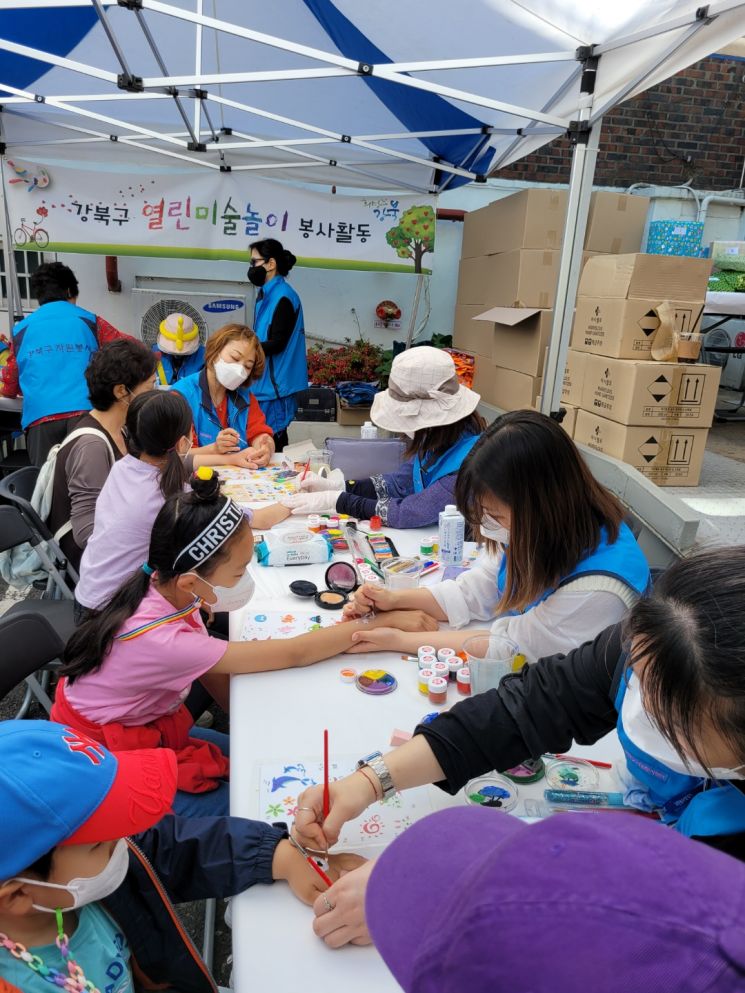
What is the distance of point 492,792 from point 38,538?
1904 mm

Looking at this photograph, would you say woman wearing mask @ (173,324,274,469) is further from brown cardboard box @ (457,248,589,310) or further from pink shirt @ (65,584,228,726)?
brown cardboard box @ (457,248,589,310)

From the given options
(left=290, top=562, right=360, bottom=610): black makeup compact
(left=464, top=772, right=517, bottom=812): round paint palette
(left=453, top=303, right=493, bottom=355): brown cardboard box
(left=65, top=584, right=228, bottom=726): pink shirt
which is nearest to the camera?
(left=464, top=772, right=517, bottom=812): round paint palette

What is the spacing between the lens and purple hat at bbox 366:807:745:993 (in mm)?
300

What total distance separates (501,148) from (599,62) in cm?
184

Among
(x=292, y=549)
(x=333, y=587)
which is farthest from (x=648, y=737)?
(x=292, y=549)

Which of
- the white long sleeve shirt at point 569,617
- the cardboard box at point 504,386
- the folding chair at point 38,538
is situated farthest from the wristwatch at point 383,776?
the cardboard box at point 504,386

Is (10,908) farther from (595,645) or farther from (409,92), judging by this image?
(409,92)

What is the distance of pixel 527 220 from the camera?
4.74m

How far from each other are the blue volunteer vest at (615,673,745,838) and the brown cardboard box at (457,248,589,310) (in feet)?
13.0

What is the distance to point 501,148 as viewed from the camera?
4543mm

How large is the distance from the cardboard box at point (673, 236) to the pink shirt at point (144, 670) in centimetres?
621

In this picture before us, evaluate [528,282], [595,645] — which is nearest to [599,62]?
[528,282]

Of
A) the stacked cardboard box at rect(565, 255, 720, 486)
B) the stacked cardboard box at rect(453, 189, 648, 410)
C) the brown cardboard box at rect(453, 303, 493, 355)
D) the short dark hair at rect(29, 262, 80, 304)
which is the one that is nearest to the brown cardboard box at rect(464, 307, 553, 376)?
the stacked cardboard box at rect(453, 189, 648, 410)

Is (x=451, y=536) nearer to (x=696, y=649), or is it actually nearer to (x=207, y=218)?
(x=696, y=649)
